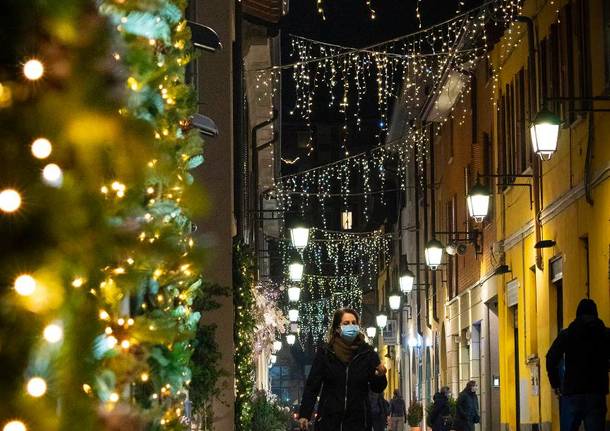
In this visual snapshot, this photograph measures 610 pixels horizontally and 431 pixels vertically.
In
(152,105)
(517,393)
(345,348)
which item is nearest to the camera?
(152,105)

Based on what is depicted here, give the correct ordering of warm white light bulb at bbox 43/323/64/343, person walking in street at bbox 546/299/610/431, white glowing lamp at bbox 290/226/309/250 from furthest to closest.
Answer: white glowing lamp at bbox 290/226/309/250 < person walking in street at bbox 546/299/610/431 < warm white light bulb at bbox 43/323/64/343

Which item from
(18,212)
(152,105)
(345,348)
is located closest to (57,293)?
(18,212)

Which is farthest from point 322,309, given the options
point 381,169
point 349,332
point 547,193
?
point 349,332

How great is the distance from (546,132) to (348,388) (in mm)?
6735

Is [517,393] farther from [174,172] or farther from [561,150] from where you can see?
[174,172]

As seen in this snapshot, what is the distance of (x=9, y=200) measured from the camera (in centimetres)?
328

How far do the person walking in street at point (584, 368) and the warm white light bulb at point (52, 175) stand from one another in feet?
33.1

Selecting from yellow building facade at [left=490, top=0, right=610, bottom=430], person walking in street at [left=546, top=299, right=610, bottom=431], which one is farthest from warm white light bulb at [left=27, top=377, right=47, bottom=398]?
yellow building facade at [left=490, top=0, right=610, bottom=430]

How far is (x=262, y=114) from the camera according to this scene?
3622cm

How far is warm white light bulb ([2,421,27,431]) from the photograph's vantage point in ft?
10.6

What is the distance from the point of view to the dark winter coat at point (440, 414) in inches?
1112

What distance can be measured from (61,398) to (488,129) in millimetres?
25413

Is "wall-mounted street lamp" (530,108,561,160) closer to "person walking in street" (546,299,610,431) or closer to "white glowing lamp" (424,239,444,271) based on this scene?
"person walking in street" (546,299,610,431)

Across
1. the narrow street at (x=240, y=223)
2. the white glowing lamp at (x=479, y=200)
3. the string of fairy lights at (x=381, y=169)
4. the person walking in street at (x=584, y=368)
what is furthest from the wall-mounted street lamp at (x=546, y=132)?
the string of fairy lights at (x=381, y=169)
